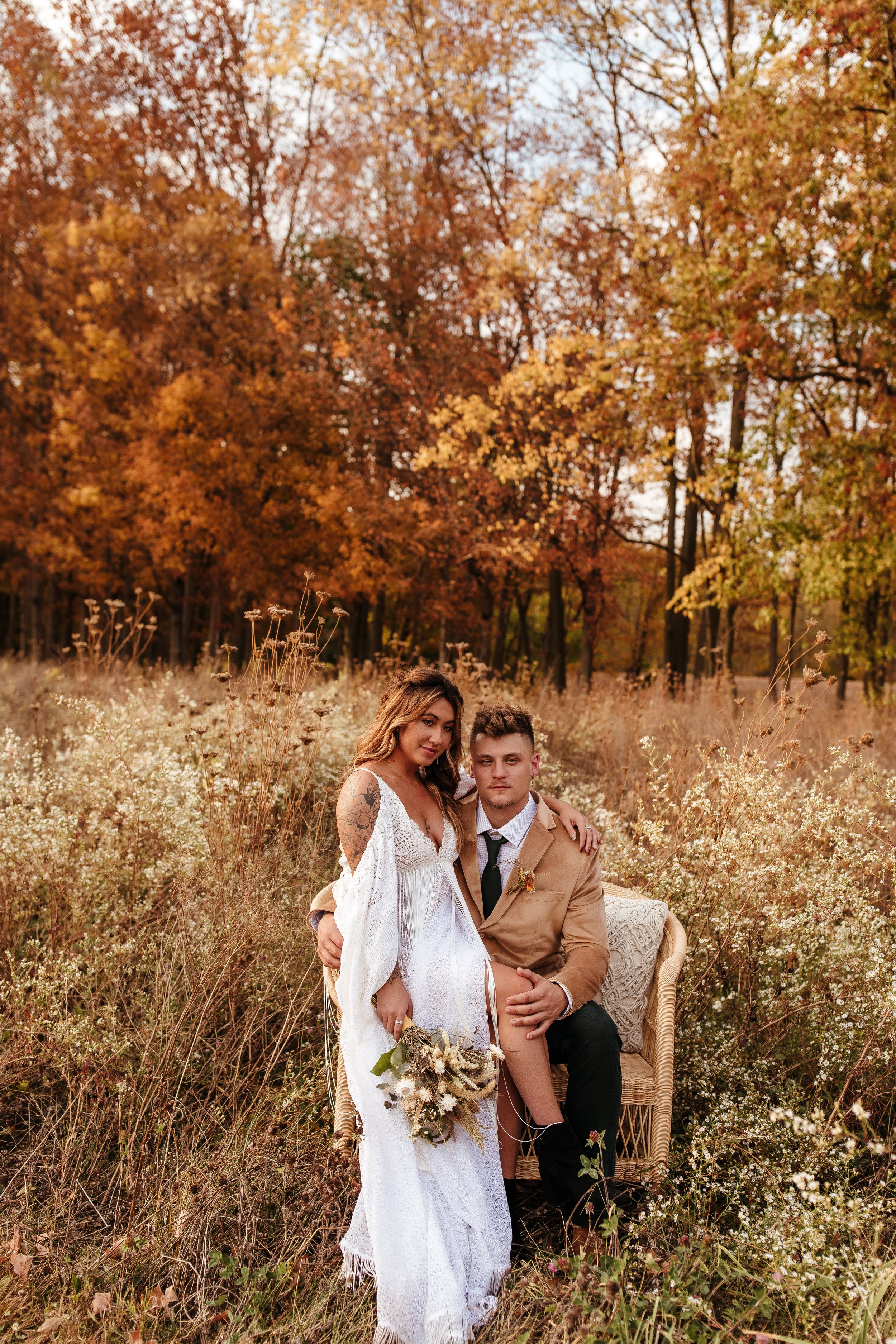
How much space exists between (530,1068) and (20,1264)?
1503 millimetres

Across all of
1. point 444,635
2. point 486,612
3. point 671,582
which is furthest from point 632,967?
point 671,582

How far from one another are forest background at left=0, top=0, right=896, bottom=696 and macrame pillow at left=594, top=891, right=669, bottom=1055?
6.85 meters

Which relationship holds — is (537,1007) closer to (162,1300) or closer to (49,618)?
(162,1300)

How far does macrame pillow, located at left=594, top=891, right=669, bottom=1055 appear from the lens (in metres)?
3.07

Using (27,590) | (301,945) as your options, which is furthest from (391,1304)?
(27,590)

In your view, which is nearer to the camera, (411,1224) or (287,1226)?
(411,1224)

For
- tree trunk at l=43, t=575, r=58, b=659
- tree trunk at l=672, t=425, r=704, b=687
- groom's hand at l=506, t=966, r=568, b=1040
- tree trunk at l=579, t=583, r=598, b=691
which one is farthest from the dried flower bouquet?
tree trunk at l=43, t=575, r=58, b=659

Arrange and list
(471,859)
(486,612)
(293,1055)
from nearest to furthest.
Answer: (471,859)
(293,1055)
(486,612)

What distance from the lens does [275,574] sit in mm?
15320

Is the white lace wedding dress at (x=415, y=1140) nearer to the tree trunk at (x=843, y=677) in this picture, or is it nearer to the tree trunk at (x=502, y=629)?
the tree trunk at (x=843, y=677)

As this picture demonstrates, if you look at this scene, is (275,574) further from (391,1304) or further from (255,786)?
(391,1304)

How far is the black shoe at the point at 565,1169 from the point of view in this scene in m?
2.60

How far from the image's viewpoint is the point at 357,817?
8.96 ft

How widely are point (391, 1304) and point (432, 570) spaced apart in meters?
16.3
